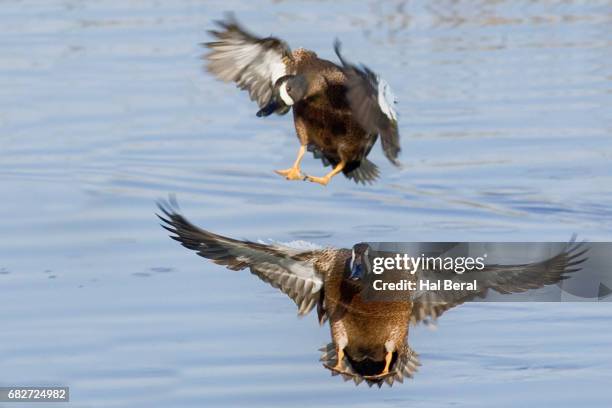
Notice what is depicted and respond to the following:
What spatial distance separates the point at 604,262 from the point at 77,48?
7.10m

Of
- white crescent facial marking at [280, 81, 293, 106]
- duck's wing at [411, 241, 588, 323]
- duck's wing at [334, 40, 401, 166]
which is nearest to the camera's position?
duck's wing at [334, 40, 401, 166]

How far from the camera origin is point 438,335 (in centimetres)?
873

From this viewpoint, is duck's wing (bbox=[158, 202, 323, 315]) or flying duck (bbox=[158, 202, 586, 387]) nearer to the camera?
flying duck (bbox=[158, 202, 586, 387])

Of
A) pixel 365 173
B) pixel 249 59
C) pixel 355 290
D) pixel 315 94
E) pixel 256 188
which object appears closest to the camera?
pixel 355 290

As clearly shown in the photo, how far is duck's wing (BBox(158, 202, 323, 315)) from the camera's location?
763 centimetres

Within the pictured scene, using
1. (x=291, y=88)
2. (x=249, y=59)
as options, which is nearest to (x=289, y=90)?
(x=291, y=88)

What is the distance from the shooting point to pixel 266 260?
774 centimetres

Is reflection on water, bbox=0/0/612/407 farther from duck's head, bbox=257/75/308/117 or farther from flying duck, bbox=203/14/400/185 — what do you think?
duck's head, bbox=257/75/308/117

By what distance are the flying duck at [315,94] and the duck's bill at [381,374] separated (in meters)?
0.76

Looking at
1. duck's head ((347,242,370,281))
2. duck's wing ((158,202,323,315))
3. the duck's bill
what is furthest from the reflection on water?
duck's head ((347,242,370,281))

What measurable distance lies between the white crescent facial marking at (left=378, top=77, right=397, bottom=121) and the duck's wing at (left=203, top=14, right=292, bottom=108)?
77 cm

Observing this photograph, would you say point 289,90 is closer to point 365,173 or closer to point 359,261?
point 359,261

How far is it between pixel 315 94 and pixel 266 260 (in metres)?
0.78

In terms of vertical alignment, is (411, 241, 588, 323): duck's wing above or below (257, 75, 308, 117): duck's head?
below
